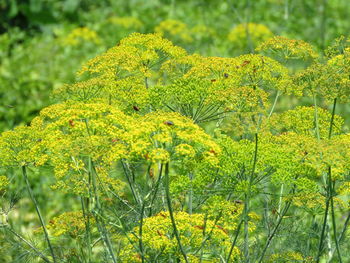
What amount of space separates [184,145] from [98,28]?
391 inches

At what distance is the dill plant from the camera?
2.93m

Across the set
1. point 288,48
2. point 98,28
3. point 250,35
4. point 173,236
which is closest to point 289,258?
point 173,236

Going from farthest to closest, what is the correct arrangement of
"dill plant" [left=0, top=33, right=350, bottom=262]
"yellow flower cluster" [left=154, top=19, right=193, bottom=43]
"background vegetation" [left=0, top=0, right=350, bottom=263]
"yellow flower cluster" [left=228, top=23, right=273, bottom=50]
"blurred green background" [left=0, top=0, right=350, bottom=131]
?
"blurred green background" [left=0, top=0, right=350, bottom=131] < "yellow flower cluster" [left=228, top=23, right=273, bottom=50] < "yellow flower cluster" [left=154, top=19, right=193, bottom=43] < "background vegetation" [left=0, top=0, right=350, bottom=263] < "dill plant" [left=0, top=33, right=350, bottom=262]

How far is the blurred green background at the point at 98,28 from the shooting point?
9523 mm

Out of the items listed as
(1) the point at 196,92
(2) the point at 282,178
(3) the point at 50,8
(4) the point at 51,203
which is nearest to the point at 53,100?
(1) the point at 196,92

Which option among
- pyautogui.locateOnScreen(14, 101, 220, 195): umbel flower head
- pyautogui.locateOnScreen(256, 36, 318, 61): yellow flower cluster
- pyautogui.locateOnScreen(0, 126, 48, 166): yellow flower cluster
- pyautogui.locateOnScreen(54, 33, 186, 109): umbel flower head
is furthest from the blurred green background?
pyautogui.locateOnScreen(14, 101, 220, 195): umbel flower head

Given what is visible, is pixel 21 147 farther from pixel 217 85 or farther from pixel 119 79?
pixel 217 85

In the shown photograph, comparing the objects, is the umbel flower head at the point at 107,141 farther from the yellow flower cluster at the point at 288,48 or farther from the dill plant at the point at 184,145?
the yellow flower cluster at the point at 288,48

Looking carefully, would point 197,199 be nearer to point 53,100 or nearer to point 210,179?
point 210,179

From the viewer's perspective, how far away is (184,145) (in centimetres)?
273

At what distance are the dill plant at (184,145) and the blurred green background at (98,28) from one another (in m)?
4.82

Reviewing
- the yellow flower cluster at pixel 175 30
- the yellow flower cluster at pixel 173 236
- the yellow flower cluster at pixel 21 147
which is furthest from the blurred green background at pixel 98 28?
the yellow flower cluster at pixel 173 236

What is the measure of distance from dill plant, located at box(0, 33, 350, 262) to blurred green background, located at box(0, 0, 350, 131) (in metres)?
4.82

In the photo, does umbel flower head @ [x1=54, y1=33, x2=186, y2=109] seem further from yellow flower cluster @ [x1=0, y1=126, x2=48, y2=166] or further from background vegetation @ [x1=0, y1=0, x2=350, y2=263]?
yellow flower cluster @ [x1=0, y1=126, x2=48, y2=166]
